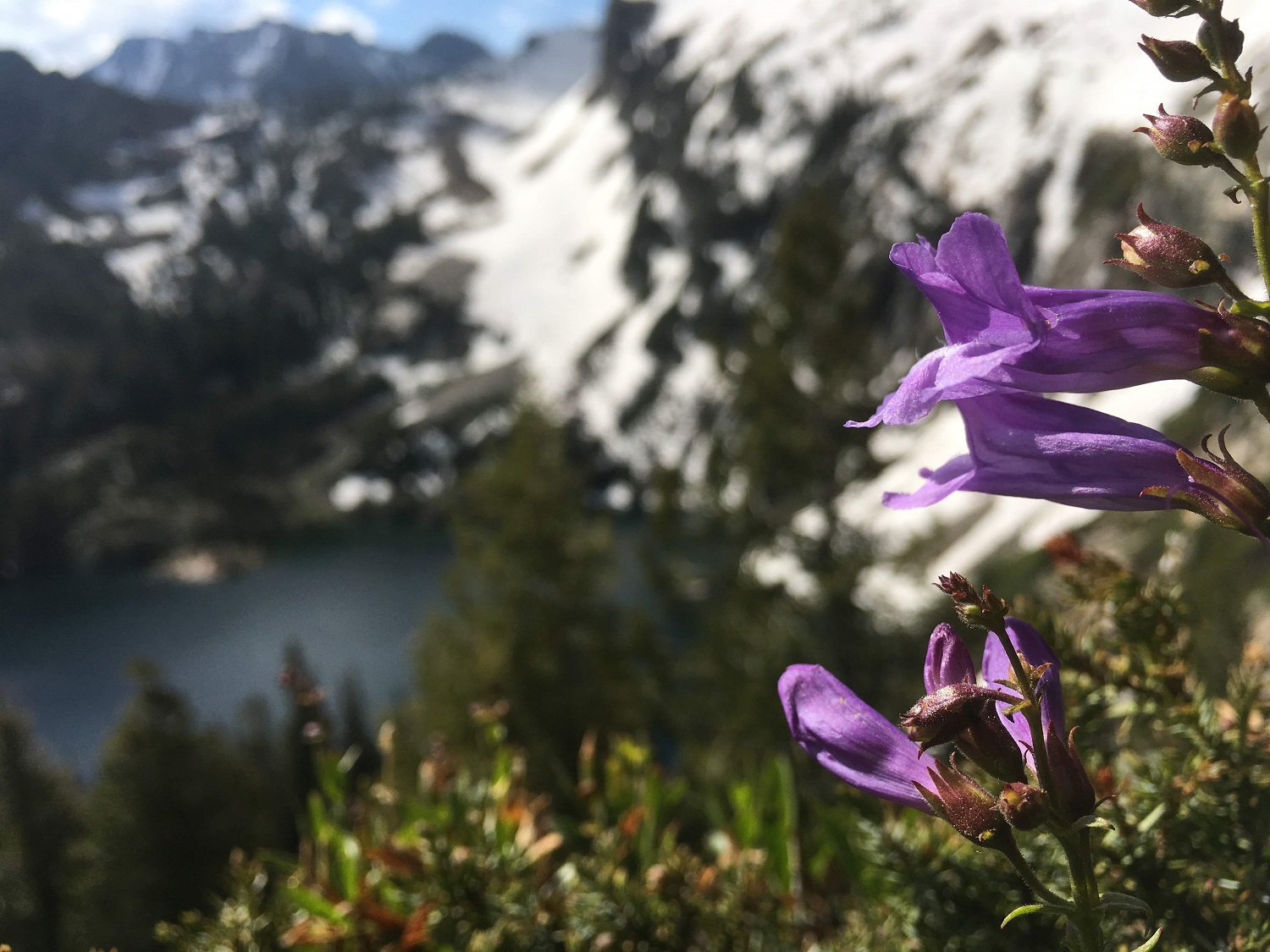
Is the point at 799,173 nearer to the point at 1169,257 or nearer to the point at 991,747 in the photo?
the point at 1169,257

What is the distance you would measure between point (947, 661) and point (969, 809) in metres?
0.15

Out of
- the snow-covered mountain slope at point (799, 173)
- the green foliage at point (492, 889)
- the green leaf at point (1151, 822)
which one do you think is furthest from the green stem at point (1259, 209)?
the green foliage at point (492, 889)

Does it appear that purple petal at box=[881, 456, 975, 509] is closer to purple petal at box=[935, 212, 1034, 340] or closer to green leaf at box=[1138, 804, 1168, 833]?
purple petal at box=[935, 212, 1034, 340]

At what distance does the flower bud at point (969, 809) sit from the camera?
3.03ft

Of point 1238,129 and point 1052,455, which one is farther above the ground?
point 1238,129

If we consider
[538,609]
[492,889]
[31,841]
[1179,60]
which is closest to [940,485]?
[1179,60]

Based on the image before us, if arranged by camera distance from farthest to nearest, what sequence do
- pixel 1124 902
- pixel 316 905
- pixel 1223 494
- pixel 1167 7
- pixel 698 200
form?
pixel 698 200 → pixel 316 905 → pixel 1167 7 → pixel 1223 494 → pixel 1124 902

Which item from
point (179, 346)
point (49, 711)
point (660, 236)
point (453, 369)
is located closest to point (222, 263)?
point (179, 346)

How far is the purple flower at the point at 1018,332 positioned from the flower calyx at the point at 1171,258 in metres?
0.03

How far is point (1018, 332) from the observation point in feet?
3.55

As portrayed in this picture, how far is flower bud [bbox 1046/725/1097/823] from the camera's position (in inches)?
35.5

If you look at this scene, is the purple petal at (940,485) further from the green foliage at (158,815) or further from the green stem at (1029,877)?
the green foliage at (158,815)

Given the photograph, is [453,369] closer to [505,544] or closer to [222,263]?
[222,263]

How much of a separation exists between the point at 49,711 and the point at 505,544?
49131 mm
